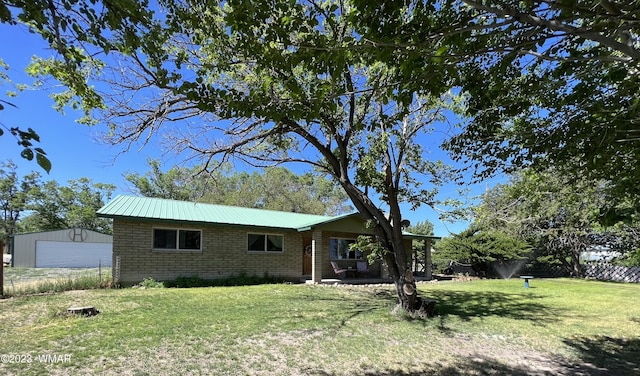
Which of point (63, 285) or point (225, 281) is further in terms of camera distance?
point (225, 281)

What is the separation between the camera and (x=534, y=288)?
1617cm

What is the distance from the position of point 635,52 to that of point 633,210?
1.57 m

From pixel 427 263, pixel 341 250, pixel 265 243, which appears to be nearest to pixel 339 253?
pixel 341 250

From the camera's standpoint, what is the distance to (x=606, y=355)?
620cm

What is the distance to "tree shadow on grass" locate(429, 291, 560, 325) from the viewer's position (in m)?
9.43

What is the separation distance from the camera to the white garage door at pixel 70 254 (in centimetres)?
3055

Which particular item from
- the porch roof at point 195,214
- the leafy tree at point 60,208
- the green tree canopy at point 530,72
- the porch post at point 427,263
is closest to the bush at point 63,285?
the porch roof at point 195,214

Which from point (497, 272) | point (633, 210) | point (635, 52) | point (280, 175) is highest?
point (280, 175)

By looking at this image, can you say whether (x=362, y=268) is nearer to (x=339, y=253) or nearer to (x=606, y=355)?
(x=339, y=253)

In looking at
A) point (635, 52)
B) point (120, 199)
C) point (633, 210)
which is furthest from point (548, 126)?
point (120, 199)

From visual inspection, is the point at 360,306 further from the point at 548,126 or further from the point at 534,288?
the point at 534,288

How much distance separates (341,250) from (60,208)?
144 ft

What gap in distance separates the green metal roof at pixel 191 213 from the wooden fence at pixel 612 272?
17078mm

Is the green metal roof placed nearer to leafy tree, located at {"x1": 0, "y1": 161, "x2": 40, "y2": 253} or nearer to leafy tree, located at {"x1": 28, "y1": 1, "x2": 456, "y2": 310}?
leafy tree, located at {"x1": 28, "y1": 1, "x2": 456, "y2": 310}
